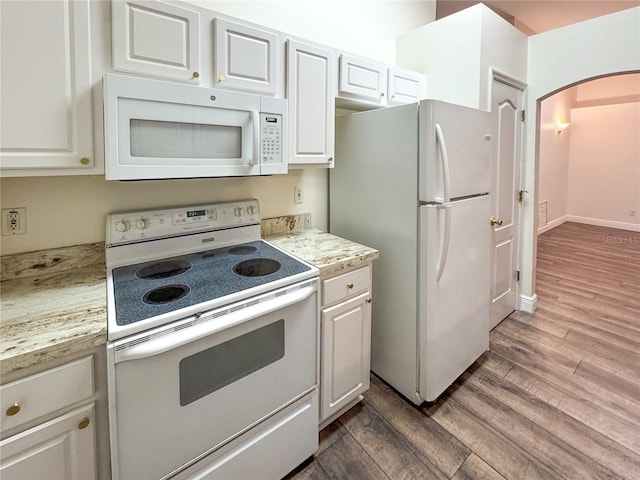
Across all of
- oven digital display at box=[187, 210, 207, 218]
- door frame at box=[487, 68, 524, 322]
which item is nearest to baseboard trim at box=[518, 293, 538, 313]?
door frame at box=[487, 68, 524, 322]

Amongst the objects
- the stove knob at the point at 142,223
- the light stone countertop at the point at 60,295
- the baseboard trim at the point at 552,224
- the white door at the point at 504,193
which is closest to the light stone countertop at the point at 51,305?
the light stone countertop at the point at 60,295

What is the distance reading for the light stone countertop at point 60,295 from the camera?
901 millimetres

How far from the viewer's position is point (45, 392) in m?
0.91

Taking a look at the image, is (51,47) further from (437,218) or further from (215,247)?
(437,218)

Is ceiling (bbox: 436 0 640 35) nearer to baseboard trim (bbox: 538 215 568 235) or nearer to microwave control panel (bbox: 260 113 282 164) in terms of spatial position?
microwave control panel (bbox: 260 113 282 164)

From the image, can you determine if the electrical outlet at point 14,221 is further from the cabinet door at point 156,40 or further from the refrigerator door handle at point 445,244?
the refrigerator door handle at point 445,244

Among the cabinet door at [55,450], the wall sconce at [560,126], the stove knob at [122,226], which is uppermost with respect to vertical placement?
the wall sconce at [560,126]

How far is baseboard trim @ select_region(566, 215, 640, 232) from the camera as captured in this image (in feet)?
20.7

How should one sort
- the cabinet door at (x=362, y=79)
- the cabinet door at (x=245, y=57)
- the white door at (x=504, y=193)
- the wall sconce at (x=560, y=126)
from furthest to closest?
the wall sconce at (x=560, y=126), the white door at (x=504, y=193), the cabinet door at (x=362, y=79), the cabinet door at (x=245, y=57)

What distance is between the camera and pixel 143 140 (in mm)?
1237

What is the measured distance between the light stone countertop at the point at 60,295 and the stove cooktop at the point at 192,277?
0.24 ft

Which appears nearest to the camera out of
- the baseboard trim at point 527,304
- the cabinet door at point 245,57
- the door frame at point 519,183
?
the cabinet door at point 245,57

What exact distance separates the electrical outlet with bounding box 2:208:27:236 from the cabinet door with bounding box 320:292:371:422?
133 centimetres

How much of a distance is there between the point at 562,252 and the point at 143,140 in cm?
576
